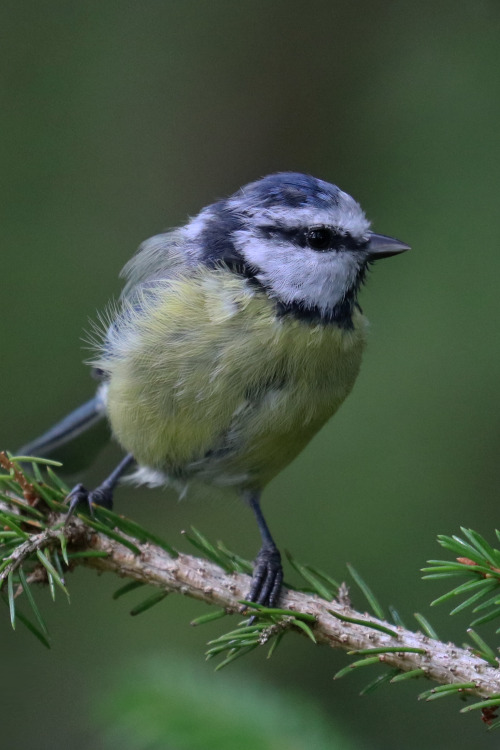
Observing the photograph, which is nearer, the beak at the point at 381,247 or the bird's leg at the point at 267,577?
the bird's leg at the point at 267,577

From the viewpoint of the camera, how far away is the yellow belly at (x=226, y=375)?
1549 mm

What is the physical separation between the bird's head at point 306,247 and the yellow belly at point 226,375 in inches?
1.4

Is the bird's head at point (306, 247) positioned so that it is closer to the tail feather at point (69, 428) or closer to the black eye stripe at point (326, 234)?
the black eye stripe at point (326, 234)

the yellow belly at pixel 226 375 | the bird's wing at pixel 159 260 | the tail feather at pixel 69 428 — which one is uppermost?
the bird's wing at pixel 159 260

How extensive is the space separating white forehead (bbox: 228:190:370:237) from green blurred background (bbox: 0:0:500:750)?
0.43 m

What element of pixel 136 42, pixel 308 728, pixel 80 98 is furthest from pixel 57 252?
pixel 308 728

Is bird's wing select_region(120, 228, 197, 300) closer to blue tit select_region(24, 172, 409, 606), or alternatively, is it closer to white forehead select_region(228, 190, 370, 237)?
blue tit select_region(24, 172, 409, 606)

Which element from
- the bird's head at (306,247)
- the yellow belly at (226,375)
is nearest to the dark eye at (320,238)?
the bird's head at (306,247)

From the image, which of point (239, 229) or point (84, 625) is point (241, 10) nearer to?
point (239, 229)

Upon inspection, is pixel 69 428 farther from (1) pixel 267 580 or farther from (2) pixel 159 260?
(1) pixel 267 580

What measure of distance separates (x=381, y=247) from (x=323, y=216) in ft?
0.41

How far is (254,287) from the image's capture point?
1593 millimetres

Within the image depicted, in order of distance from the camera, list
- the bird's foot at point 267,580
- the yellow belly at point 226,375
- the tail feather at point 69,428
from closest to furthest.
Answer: the bird's foot at point 267,580
the yellow belly at point 226,375
the tail feather at point 69,428

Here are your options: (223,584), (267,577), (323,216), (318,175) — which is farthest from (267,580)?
(318,175)
